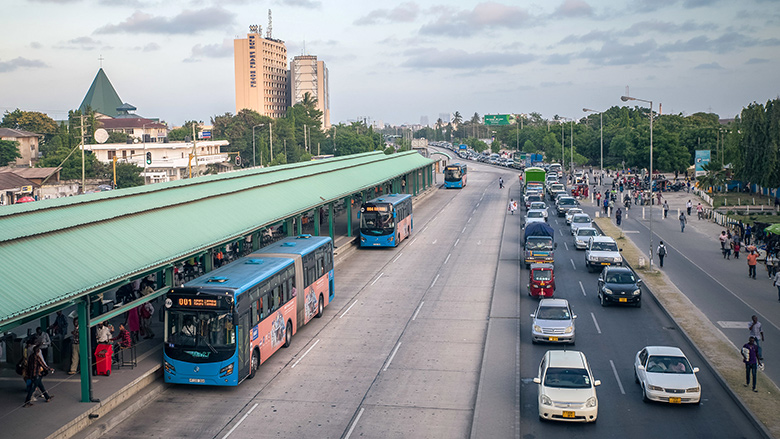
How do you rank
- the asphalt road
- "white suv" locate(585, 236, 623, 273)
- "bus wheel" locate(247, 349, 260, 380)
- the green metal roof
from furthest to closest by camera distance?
"white suv" locate(585, 236, 623, 273)
"bus wheel" locate(247, 349, 260, 380)
the asphalt road
the green metal roof

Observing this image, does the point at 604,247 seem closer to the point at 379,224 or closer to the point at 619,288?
the point at 619,288

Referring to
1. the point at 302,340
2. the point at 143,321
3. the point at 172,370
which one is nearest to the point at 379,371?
the point at 302,340

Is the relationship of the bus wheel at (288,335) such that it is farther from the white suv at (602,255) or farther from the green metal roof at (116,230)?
the white suv at (602,255)

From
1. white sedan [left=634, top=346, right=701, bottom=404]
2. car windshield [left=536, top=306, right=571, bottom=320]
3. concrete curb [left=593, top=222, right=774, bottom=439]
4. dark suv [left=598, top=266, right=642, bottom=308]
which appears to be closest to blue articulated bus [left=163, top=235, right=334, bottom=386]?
car windshield [left=536, top=306, right=571, bottom=320]

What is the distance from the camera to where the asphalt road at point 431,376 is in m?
16.5

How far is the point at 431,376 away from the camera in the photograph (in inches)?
797

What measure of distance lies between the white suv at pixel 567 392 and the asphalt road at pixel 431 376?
334mm

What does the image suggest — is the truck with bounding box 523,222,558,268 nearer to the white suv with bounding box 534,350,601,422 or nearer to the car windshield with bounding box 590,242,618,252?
the car windshield with bounding box 590,242,618,252

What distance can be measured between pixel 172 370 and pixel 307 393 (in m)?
3.67

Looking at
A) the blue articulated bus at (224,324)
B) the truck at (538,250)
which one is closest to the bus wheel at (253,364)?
the blue articulated bus at (224,324)

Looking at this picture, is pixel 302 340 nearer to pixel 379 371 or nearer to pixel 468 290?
pixel 379 371

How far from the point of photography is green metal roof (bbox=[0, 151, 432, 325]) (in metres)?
15.4

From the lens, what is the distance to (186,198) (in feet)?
87.3

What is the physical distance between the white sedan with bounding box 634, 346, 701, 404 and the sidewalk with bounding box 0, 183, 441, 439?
13.0 m
